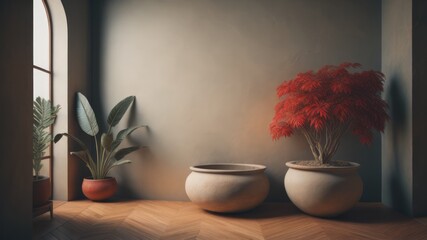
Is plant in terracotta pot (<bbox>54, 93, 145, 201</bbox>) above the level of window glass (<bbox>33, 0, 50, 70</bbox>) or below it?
below

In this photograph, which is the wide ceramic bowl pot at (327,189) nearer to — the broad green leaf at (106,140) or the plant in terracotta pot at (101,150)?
the plant in terracotta pot at (101,150)

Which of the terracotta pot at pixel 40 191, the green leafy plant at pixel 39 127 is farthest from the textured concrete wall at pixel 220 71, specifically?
the terracotta pot at pixel 40 191

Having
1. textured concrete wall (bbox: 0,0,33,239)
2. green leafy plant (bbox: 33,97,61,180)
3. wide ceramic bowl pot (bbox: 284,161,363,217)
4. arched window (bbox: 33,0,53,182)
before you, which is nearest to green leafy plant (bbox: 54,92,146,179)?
arched window (bbox: 33,0,53,182)

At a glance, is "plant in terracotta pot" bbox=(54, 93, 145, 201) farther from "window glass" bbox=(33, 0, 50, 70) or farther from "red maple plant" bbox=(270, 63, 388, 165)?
"red maple plant" bbox=(270, 63, 388, 165)

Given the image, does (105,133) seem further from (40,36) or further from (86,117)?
(40,36)

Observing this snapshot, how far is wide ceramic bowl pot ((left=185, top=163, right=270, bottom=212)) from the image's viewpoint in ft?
10.4

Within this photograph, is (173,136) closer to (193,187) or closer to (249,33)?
(193,187)

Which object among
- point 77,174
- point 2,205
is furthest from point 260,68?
point 2,205

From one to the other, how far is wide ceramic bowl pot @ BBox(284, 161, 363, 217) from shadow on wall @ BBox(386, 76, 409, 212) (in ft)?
1.73

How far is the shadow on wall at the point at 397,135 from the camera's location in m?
3.36

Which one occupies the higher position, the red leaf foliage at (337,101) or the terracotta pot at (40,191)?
the red leaf foliage at (337,101)

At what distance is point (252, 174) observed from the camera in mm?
3287

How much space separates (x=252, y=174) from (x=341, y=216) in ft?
2.90

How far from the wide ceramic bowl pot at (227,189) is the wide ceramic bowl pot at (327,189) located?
37 cm
